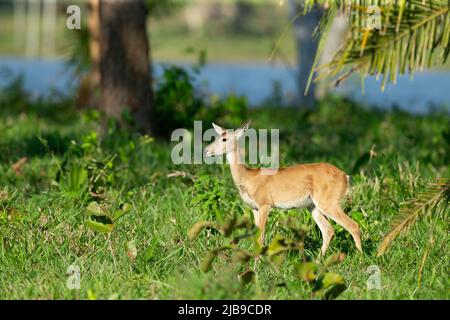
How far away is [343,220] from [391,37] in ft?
4.34

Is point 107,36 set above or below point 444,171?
above

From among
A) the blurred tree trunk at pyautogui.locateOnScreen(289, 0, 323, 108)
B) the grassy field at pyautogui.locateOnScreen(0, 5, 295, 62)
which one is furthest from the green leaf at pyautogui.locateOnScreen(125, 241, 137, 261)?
the grassy field at pyautogui.locateOnScreen(0, 5, 295, 62)

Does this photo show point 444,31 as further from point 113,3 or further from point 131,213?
point 113,3

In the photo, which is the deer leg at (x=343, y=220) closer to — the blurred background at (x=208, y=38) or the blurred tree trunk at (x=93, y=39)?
the blurred tree trunk at (x=93, y=39)

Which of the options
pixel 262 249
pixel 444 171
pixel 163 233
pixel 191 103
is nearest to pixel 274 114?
pixel 191 103

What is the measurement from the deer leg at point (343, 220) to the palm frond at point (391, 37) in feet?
2.88

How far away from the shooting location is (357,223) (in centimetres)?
746

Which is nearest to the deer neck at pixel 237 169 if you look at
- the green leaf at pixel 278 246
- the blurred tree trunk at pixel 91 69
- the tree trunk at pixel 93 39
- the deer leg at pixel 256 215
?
the deer leg at pixel 256 215

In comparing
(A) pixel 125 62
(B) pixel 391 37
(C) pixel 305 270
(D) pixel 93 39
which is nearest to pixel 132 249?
(C) pixel 305 270

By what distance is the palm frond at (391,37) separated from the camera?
7.21 metres

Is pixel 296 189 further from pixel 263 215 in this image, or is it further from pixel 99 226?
pixel 99 226
